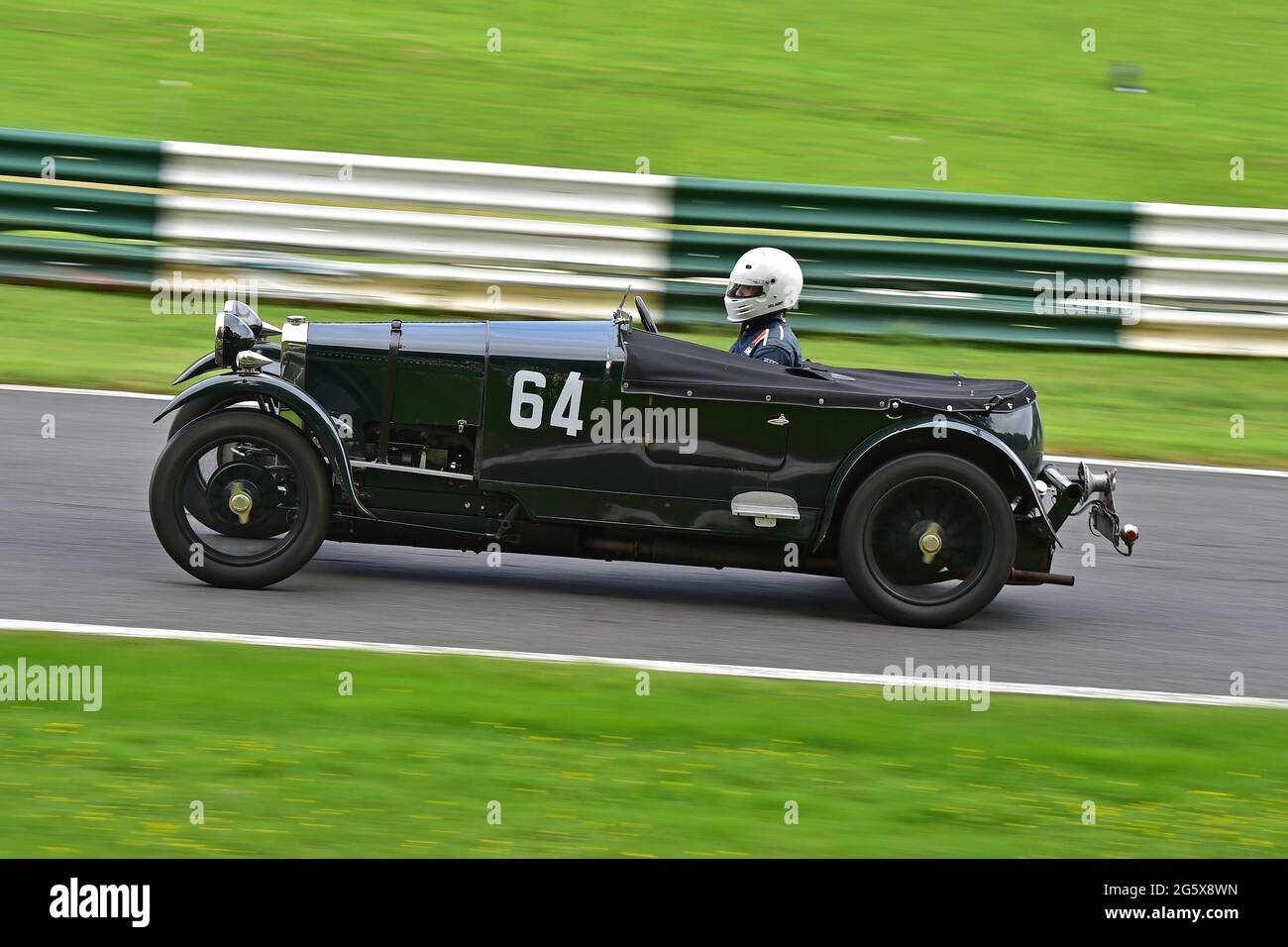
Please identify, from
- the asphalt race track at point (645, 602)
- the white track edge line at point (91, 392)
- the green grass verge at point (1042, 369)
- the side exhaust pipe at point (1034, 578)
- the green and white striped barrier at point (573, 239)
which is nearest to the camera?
the asphalt race track at point (645, 602)

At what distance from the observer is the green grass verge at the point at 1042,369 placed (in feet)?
32.8

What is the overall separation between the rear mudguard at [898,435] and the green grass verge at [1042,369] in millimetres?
3197

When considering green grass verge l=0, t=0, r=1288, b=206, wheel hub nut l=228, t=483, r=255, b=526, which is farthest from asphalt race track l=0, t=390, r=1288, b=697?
green grass verge l=0, t=0, r=1288, b=206

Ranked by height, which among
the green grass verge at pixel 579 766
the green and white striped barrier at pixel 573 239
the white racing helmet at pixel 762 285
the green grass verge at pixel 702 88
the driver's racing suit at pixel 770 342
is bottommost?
the green grass verge at pixel 579 766

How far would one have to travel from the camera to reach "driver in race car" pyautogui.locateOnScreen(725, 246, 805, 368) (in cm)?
696

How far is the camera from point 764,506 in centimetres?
669

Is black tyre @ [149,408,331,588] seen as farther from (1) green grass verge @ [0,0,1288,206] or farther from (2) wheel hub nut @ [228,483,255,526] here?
(1) green grass verge @ [0,0,1288,206]

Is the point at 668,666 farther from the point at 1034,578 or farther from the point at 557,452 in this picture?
the point at 1034,578

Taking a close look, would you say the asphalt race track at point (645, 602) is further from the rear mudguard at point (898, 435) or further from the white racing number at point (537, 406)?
the white racing number at point (537, 406)

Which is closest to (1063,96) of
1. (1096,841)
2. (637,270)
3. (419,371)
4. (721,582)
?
(637,270)

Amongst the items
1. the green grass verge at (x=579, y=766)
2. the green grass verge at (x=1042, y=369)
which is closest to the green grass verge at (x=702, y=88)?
the green grass verge at (x=1042, y=369)

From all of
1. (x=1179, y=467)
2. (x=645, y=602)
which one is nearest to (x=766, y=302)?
(x=645, y=602)

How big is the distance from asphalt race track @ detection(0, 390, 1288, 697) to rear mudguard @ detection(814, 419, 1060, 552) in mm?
546

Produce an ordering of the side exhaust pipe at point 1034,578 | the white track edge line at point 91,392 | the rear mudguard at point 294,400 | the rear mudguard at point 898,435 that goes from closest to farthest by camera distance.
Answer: the rear mudguard at point 294,400 → the rear mudguard at point 898,435 → the side exhaust pipe at point 1034,578 → the white track edge line at point 91,392
